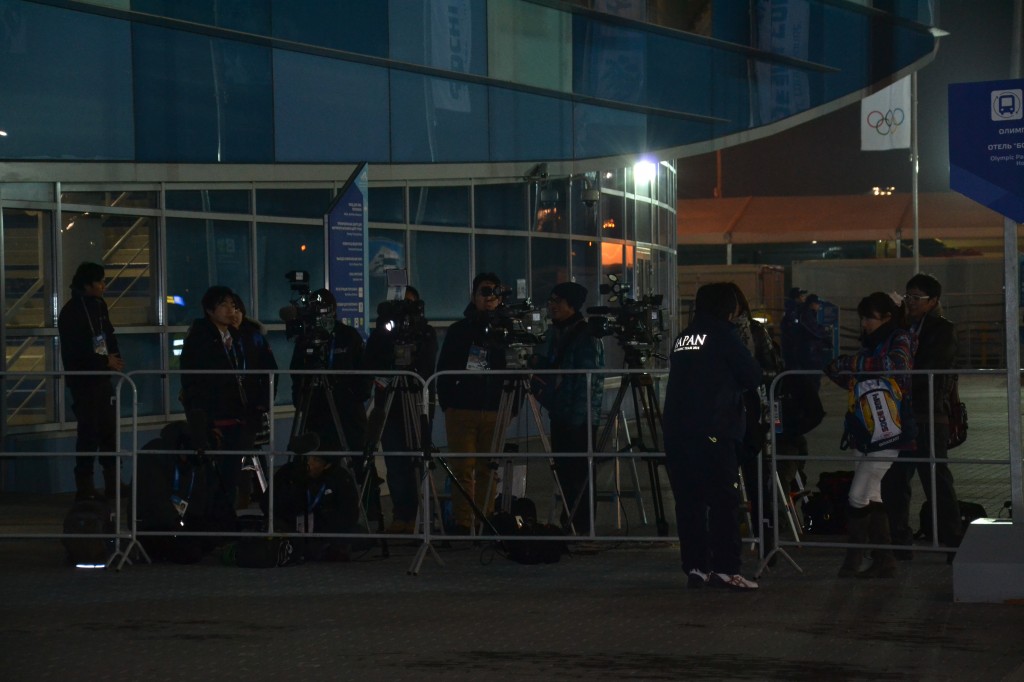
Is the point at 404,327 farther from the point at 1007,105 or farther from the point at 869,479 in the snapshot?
the point at 1007,105

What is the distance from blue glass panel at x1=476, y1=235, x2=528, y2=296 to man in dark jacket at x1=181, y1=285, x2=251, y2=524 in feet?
29.9

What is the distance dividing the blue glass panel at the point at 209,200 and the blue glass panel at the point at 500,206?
431 centimetres

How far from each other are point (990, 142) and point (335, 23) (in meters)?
10.3

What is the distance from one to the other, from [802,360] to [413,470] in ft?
52.8

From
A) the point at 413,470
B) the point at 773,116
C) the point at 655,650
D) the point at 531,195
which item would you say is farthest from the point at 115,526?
the point at 773,116

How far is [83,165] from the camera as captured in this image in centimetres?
1458

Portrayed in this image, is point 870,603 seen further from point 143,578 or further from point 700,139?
point 700,139

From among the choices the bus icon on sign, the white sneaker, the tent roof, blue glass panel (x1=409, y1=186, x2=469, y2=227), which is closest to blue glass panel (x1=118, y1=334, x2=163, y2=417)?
blue glass panel (x1=409, y1=186, x2=469, y2=227)

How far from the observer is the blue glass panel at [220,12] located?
50.4ft

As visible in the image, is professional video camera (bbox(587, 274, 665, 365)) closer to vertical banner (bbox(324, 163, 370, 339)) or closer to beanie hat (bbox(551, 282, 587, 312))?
beanie hat (bbox(551, 282, 587, 312))

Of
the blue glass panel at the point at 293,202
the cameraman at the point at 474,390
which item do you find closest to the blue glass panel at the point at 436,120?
the blue glass panel at the point at 293,202

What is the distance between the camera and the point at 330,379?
11445 millimetres

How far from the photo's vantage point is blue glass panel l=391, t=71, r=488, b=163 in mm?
18250

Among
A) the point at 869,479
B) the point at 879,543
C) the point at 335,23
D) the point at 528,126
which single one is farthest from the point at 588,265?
the point at 879,543
